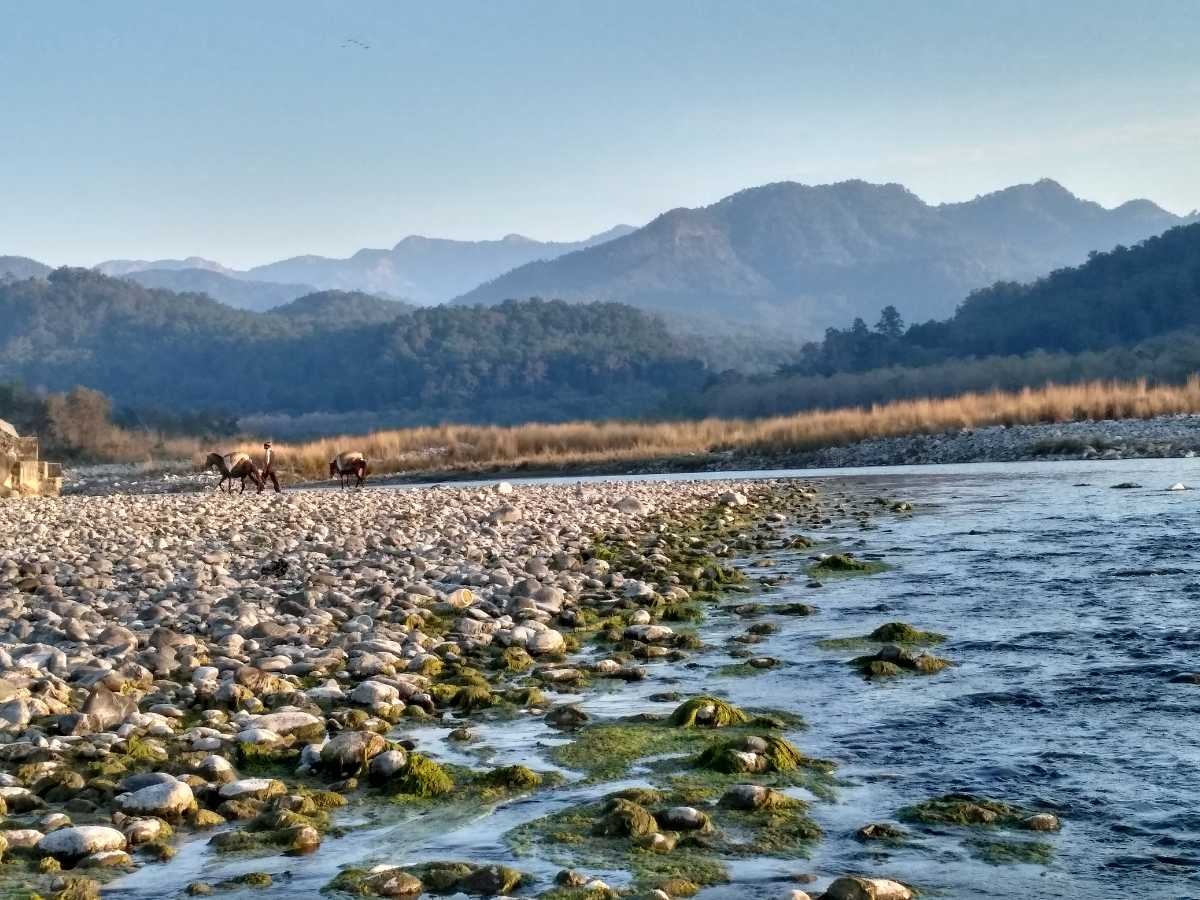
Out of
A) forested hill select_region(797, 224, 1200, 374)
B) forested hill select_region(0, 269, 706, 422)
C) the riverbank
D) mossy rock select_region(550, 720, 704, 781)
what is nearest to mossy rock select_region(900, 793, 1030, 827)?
mossy rock select_region(550, 720, 704, 781)

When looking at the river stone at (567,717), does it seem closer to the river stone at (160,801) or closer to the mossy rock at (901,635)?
the river stone at (160,801)

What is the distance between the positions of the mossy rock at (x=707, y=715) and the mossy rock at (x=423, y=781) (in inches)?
63.7

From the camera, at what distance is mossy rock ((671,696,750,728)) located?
7.08 meters

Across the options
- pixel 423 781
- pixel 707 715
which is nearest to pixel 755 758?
pixel 707 715

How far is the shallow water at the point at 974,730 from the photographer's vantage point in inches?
189

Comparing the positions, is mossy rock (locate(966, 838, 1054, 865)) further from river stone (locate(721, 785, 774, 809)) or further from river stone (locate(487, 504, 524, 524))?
river stone (locate(487, 504, 524, 524))

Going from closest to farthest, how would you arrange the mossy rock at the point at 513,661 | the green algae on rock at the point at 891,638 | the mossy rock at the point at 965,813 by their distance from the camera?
the mossy rock at the point at 965,813, the mossy rock at the point at 513,661, the green algae on rock at the point at 891,638

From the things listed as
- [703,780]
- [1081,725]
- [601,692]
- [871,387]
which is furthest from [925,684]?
[871,387]

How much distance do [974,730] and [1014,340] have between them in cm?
10564

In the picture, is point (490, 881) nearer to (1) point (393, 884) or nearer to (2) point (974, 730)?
(1) point (393, 884)

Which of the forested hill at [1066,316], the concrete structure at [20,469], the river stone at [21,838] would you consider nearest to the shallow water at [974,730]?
the river stone at [21,838]

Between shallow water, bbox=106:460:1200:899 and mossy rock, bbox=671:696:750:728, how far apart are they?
0.41m

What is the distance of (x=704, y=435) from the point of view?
5928cm

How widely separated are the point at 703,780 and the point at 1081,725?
88.1 inches
